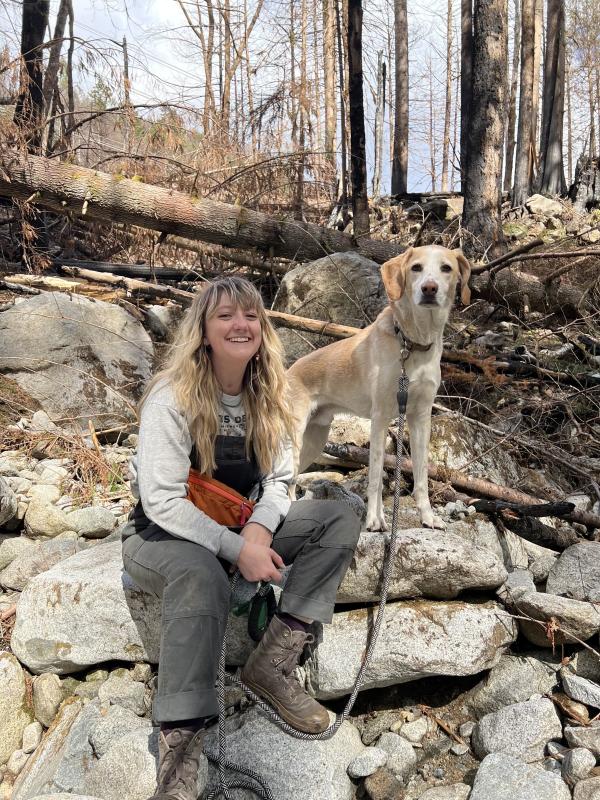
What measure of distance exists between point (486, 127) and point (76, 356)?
5.97m

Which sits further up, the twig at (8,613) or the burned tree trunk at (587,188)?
the burned tree trunk at (587,188)

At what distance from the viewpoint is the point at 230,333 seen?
2.63m

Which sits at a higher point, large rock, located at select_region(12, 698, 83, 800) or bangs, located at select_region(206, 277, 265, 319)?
bangs, located at select_region(206, 277, 265, 319)

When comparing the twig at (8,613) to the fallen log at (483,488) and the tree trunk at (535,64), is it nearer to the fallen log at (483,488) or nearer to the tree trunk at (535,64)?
the fallen log at (483,488)

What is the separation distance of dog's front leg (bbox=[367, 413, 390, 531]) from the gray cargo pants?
63 cm

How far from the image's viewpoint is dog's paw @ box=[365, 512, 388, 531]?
334 centimetres

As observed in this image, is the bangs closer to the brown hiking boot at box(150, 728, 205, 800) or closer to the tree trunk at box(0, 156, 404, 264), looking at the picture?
the brown hiking boot at box(150, 728, 205, 800)

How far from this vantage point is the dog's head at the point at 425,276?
3.37m

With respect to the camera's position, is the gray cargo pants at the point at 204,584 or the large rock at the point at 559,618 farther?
the large rock at the point at 559,618

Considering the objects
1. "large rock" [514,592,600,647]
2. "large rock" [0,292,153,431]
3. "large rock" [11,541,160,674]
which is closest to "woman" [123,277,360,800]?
"large rock" [11,541,160,674]

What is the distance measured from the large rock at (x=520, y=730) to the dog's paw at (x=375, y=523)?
105cm

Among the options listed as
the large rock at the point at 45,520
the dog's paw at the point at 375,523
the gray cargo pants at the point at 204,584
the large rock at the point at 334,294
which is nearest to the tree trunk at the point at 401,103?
the large rock at the point at 334,294

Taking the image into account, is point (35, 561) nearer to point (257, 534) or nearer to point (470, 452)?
point (257, 534)

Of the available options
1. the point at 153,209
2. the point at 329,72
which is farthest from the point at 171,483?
the point at 329,72
